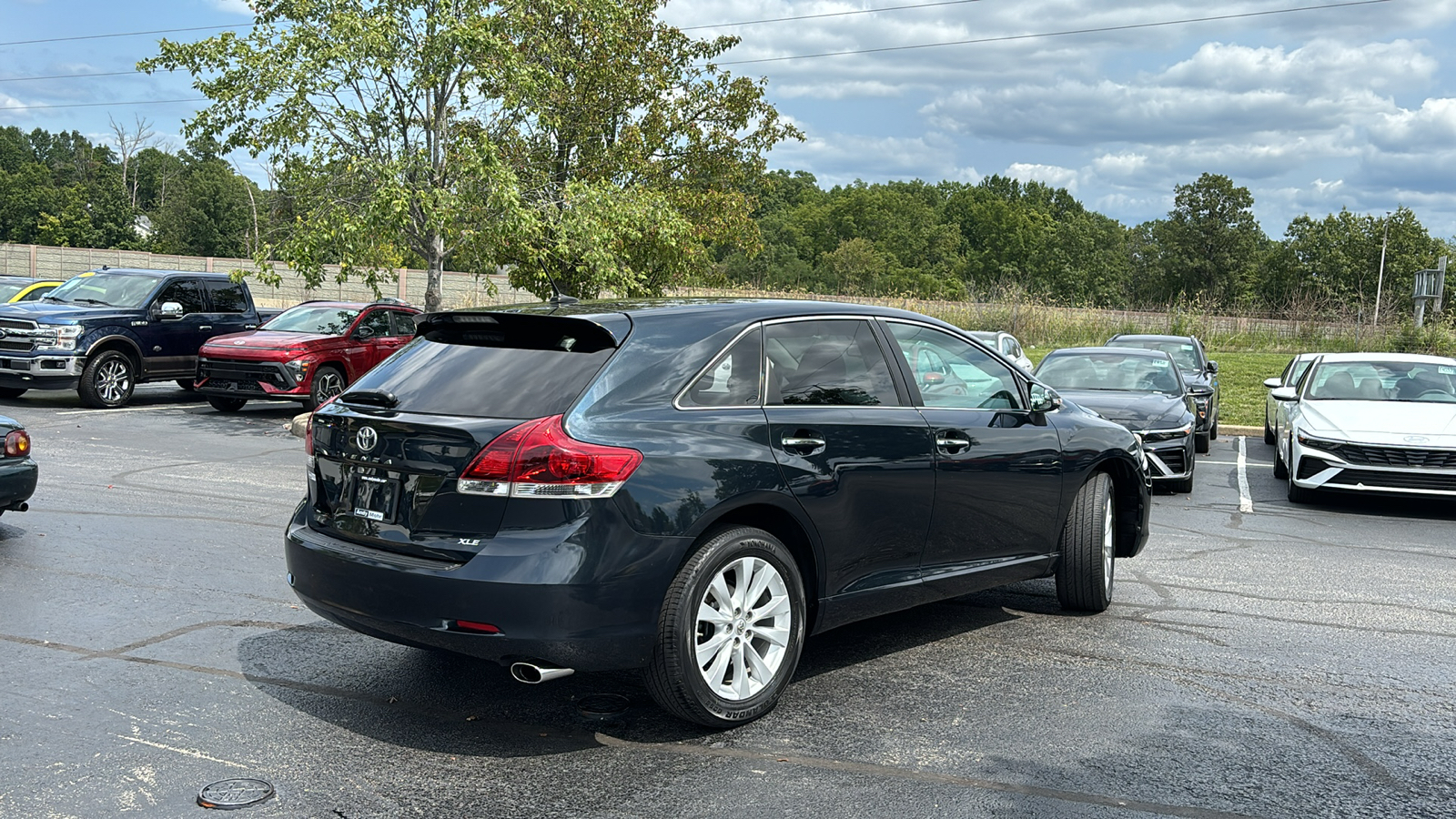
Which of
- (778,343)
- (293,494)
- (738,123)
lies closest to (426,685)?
(778,343)

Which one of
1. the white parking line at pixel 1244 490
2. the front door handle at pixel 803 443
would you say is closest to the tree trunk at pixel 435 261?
the white parking line at pixel 1244 490

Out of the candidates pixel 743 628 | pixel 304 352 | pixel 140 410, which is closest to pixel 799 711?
pixel 743 628

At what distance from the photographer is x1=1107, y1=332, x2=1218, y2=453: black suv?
15.7 m

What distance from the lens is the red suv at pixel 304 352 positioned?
16.7 metres

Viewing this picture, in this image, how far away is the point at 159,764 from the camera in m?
4.17

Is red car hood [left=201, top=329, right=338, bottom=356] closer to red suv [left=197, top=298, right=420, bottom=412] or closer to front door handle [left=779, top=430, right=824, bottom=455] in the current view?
red suv [left=197, top=298, right=420, bottom=412]

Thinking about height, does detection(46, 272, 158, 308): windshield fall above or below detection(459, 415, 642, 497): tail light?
above

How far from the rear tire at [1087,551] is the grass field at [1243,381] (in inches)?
439

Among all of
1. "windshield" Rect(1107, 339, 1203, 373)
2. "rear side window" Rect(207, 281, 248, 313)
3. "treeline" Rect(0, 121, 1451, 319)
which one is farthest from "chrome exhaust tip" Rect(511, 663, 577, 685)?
"treeline" Rect(0, 121, 1451, 319)

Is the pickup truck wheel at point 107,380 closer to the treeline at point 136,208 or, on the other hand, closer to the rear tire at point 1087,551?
the rear tire at point 1087,551

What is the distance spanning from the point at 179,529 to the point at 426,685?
13.5 ft

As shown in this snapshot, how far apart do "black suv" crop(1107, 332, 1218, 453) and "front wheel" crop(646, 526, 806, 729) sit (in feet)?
34.0

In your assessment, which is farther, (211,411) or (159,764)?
(211,411)

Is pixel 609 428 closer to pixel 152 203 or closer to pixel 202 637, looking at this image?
pixel 202 637
